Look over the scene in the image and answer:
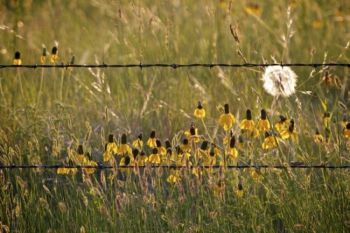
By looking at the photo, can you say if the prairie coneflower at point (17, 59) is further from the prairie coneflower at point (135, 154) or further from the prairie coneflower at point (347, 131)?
the prairie coneflower at point (347, 131)

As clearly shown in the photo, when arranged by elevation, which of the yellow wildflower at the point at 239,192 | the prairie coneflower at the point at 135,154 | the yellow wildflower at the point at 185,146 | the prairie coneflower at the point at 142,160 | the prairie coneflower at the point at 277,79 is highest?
the prairie coneflower at the point at 277,79

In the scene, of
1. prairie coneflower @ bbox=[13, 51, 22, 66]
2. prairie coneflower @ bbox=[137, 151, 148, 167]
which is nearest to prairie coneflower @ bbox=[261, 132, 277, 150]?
prairie coneflower @ bbox=[137, 151, 148, 167]

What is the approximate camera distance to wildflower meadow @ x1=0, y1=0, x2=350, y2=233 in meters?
3.78

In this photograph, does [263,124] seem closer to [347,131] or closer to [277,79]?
[347,131]

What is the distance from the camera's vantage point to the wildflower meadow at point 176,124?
3.78 meters

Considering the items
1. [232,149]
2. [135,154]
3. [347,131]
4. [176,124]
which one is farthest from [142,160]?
[176,124]

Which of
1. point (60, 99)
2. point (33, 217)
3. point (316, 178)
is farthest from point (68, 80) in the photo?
point (316, 178)

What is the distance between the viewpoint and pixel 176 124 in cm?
491

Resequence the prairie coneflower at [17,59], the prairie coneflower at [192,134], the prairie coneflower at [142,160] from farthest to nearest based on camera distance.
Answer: the prairie coneflower at [17,59], the prairie coneflower at [142,160], the prairie coneflower at [192,134]

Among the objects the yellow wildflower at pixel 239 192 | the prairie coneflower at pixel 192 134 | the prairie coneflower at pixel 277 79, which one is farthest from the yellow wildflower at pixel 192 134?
the prairie coneflower at pixel 277 79

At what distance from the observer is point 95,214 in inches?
151

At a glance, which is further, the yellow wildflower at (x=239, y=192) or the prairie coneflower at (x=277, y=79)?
the prairie coneflower at (x=277, y=79)

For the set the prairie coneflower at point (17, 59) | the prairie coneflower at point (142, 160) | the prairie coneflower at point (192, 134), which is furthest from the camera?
the prairie coneflower at point (17, 59)

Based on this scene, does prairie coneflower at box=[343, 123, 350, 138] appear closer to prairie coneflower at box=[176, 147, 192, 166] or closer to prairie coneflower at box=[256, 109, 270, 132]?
prairie coneflower at box=[256, 109, 270, 132]
